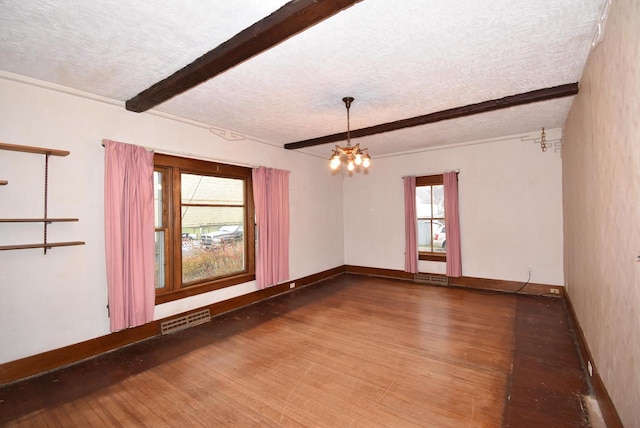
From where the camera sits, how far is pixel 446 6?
6.15 feet

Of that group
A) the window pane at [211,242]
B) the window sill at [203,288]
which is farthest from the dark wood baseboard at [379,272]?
the window pane at [211,242]

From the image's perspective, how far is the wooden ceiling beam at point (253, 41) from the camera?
1739 millimetres

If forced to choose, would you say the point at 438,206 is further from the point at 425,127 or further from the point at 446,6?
the point at 446,6

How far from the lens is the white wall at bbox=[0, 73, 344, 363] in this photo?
2.66 m

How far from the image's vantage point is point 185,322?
155 inches

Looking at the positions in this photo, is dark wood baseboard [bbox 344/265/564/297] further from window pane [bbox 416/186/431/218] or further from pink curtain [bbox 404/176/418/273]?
window pane [bbox 416/186/431/218]

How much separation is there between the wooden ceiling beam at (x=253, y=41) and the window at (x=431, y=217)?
4.91 metres

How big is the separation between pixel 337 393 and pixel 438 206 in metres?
4.71

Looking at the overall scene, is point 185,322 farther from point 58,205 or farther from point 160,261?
point 58,205

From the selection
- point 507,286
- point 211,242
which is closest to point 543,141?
point 507,286

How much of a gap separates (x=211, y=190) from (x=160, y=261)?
4.16 ft

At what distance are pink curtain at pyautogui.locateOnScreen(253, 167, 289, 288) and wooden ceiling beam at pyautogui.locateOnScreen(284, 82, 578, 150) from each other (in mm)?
1124

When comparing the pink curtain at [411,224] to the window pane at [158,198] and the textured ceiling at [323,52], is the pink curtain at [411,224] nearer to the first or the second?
the textured ceiling at [323,52]

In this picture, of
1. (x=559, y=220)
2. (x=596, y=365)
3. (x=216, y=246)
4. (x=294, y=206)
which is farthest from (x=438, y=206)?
(x=216, y=246)
